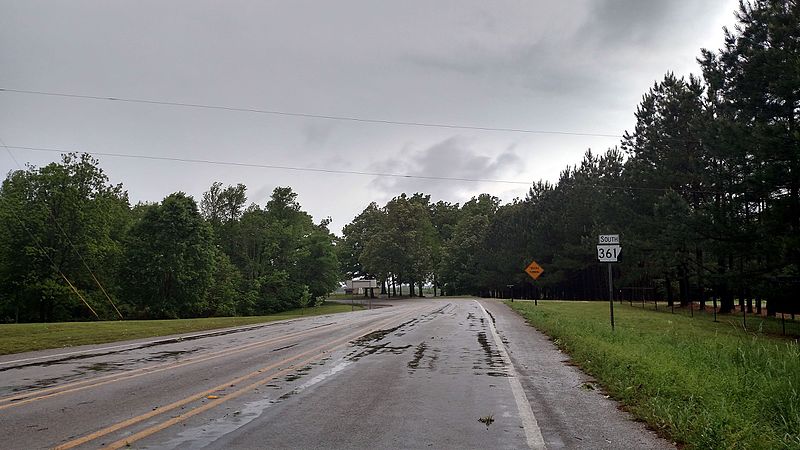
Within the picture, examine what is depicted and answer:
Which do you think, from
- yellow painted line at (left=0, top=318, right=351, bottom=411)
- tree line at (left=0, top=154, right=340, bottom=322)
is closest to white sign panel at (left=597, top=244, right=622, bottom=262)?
yellow painted line at (left=0, top=318, right=351, bottom=411)

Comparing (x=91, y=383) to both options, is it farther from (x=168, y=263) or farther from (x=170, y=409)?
(x=168, y=263)

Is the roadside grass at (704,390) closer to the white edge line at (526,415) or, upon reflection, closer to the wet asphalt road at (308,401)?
the wet asphalt road at (308,401)

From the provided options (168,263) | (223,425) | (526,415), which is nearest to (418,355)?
(526,415)

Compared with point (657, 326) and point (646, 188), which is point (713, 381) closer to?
point (657, 326)

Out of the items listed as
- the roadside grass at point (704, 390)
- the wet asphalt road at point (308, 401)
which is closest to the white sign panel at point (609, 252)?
the roadside grass at point (704, 390)

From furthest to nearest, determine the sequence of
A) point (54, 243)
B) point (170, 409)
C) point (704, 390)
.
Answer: point (54, 243) < point (704, 390) < point (170, 409)

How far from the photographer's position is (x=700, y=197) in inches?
1515

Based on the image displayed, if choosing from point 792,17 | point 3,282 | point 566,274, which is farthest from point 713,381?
point 566,274

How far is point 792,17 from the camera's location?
80.7ft

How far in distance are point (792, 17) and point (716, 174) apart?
27.1ft

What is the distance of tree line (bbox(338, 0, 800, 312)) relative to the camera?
2431 centimetres

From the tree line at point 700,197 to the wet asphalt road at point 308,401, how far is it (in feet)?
55.2

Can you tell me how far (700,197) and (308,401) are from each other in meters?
37.7

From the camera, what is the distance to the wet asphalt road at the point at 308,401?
Answer: 19.0ft
